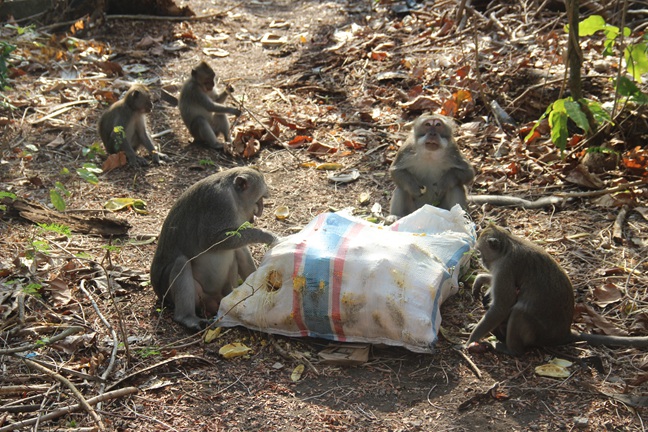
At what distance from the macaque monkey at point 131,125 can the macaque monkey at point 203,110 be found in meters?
0.62

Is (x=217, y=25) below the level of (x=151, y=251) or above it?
above

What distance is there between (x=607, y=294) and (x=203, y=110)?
6701 mm

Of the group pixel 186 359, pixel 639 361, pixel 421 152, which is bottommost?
pixel 639 361

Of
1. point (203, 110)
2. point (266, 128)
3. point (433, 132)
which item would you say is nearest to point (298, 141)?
point (266, 128)

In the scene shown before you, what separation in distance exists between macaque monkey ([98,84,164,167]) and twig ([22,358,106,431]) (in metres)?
5.49

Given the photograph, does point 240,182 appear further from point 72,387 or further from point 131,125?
point 131,125

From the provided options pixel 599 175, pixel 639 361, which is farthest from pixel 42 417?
pixel 599 175

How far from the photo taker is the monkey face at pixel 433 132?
25.4ft

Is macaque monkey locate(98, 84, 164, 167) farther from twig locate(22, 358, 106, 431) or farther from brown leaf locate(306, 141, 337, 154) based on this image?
twig locate(22, 358, 106, 431)

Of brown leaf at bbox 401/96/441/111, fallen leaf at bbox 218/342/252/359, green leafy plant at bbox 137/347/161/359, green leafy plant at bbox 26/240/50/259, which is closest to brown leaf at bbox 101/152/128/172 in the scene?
green leafy plant at bbox 26/240/50/259

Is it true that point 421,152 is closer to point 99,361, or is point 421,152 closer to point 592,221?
point 592,221

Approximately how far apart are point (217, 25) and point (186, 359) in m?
11.8

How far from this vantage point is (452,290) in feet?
21.1

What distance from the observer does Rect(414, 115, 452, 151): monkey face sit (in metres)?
7.74
